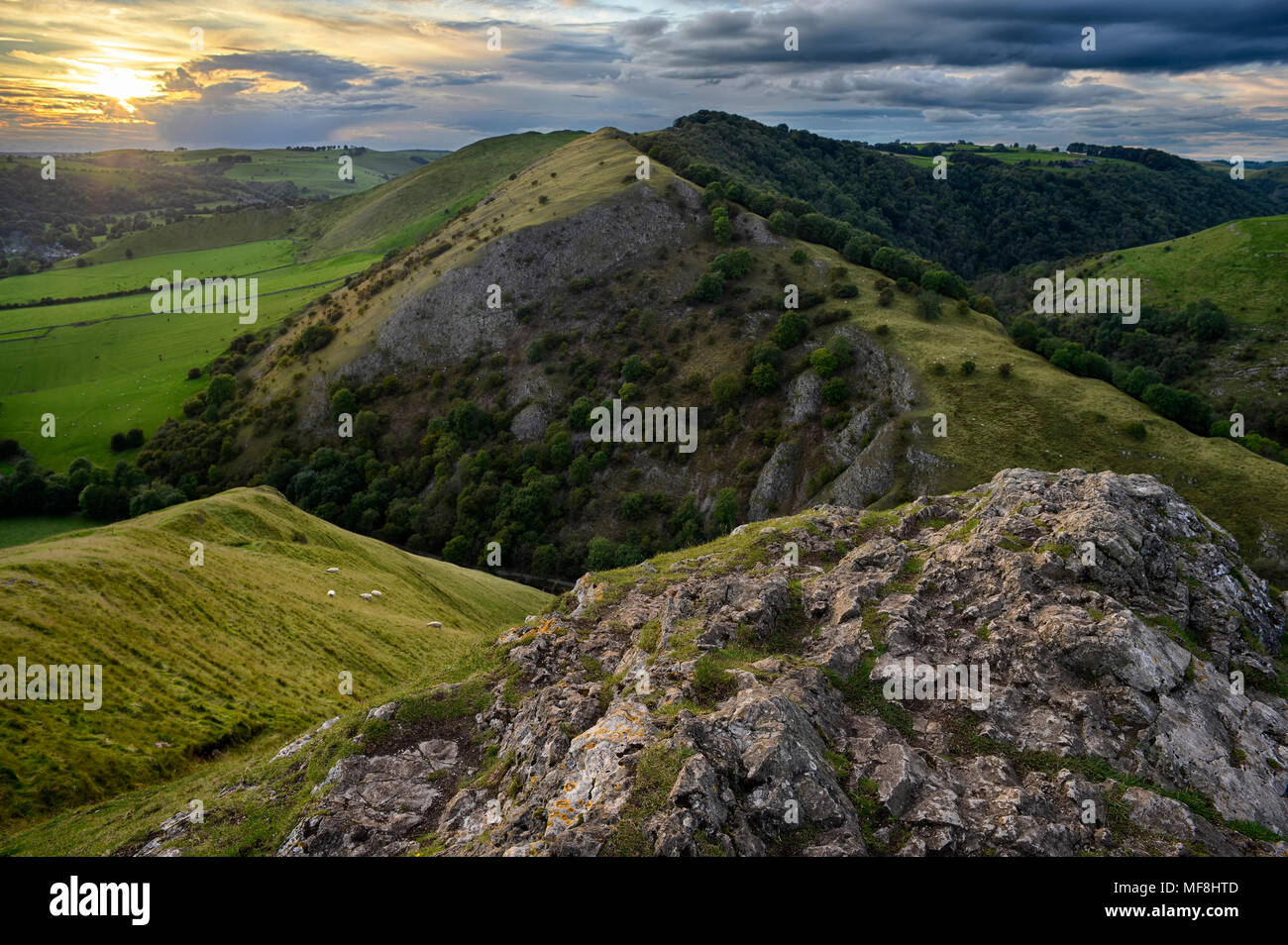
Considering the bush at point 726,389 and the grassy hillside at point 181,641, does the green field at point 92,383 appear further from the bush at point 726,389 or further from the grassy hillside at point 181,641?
the bush at point 726,389

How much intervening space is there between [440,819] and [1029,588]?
67.5ft

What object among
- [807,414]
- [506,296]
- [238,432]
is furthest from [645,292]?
[238,432]

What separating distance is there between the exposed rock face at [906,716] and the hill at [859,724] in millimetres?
73

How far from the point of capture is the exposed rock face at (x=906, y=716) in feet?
47.7

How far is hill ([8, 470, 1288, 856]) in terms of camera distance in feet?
48.0

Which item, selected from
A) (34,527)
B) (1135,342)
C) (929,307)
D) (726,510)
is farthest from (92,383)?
(1135,342)

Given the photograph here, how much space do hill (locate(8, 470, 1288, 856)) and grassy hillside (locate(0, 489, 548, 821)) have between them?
14.3ft

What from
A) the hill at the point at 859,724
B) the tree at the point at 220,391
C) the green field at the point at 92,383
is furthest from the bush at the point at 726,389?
the green field at the point at 92,383

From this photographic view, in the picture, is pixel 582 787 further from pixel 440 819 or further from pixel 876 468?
pixel 876 468

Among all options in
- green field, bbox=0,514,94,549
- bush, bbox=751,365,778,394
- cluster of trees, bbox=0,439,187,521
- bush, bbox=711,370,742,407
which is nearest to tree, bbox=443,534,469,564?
bush, bbox=711,370,742,407

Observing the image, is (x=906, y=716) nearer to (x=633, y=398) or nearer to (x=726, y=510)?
(x=726, y=510)

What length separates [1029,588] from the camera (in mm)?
21734

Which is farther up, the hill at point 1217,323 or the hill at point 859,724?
the hill at point 1217,323

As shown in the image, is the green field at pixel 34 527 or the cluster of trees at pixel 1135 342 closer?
the cluster of trees at pixel 1135 342
